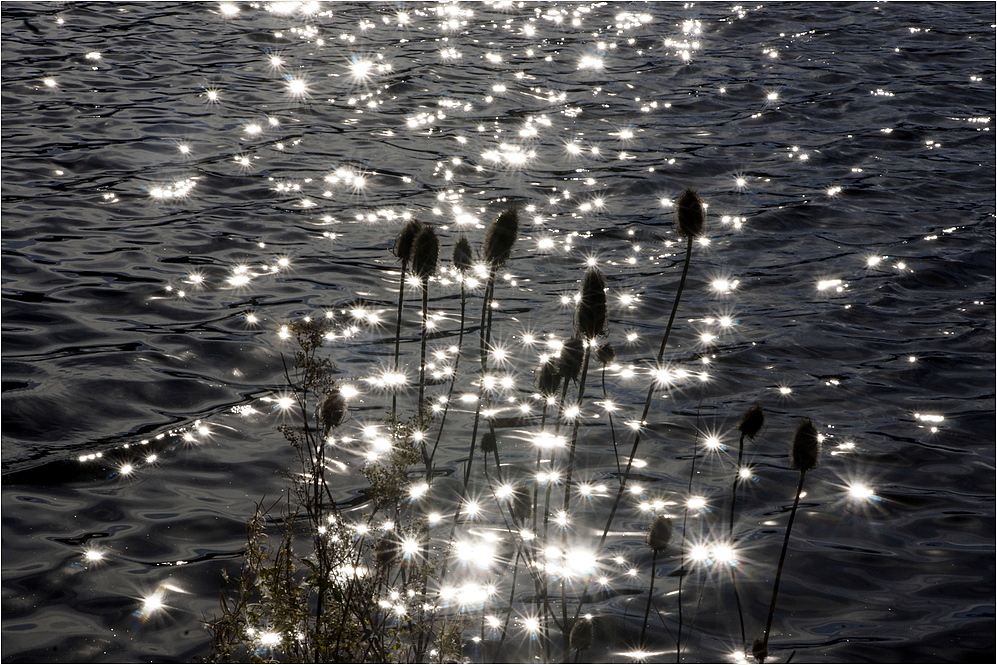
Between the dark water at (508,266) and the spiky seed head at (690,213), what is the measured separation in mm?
1845

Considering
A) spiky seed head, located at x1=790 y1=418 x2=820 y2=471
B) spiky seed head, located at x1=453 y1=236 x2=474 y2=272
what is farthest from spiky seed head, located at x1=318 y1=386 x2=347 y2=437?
spiky seed head, located at x1=790 y1=418 x2=820 y2=471

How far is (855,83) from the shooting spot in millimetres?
14336

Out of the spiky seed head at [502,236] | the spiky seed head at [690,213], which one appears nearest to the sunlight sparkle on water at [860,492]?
the spiky seed head at [690,213]

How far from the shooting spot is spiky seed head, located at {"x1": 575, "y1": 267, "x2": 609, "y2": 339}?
3057 millimetres


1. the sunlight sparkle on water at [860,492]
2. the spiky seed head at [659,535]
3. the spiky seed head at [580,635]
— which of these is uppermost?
the sunlight sparkle on water at [860,492]

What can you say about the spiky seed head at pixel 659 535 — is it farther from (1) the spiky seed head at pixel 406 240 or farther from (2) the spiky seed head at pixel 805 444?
(1) the spiky seed head at pixel 406 240

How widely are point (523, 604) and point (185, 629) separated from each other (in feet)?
4.75

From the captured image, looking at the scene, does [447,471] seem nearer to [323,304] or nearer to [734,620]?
[734,620]

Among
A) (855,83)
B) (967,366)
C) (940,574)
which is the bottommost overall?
(940,574)

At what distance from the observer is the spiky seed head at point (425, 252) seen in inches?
136

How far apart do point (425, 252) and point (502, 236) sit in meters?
0.31

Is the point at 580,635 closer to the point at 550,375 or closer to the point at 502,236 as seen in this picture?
the point at 550,375


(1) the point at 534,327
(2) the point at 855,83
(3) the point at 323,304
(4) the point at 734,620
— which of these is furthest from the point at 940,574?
(2) the point at 855,83

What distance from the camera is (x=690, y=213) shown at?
317 centimetres
